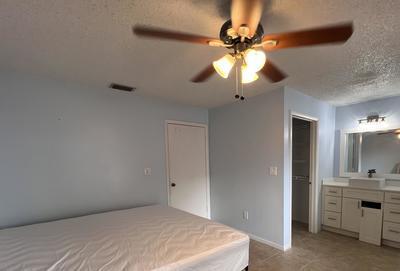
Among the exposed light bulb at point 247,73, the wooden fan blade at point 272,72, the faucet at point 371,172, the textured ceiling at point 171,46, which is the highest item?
the textured ceiling at point 171,46

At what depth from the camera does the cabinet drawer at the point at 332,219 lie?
3.23 meters

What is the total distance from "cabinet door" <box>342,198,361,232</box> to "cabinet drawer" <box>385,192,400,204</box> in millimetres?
346

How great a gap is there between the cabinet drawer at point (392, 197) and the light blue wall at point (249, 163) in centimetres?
157

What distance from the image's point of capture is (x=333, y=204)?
3.29 meters

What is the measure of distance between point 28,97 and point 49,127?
1.27 ft

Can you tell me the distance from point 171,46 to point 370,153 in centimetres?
374

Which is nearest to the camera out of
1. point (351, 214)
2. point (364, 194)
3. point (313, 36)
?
point (313, 36)

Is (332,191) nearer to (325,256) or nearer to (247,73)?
(325,256)

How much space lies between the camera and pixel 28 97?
2.22 metres

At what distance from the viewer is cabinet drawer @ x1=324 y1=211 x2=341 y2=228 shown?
3229 millimetres

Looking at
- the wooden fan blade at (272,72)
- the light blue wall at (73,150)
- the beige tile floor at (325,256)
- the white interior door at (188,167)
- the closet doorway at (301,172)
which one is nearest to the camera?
the wooden fan blade at (272,72)

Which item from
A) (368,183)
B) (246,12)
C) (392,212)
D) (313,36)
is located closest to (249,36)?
(246,12)

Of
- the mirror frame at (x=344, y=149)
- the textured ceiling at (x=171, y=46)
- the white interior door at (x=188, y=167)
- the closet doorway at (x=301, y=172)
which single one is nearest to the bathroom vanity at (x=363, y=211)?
the mirror frame at (x=344, y=149)

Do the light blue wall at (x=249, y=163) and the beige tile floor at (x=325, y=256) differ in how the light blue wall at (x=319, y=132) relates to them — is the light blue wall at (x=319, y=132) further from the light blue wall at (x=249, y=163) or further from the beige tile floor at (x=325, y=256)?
the beige tile floor at (x=325, y=256)
